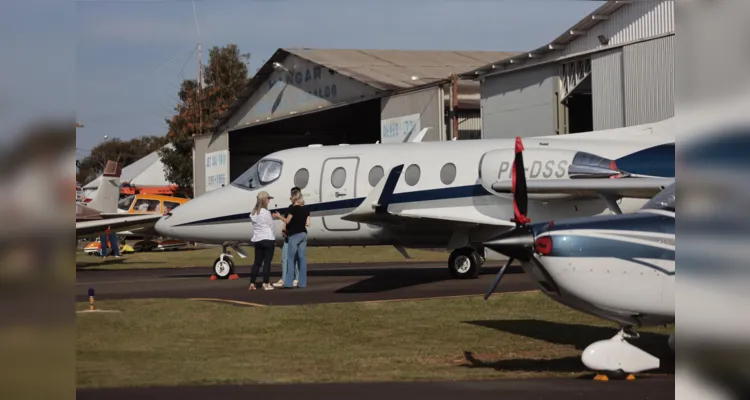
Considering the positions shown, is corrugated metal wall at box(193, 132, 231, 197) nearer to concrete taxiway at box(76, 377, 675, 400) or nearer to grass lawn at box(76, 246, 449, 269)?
grass lawn at box(76, 246, 449, 269)

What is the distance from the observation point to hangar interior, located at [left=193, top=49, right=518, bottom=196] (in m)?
25.3

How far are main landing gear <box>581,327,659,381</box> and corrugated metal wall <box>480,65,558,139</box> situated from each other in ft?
54.3

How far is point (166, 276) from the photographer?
1838 cm

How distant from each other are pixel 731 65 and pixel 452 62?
25002mm

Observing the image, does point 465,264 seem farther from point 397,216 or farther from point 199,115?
point 199,115

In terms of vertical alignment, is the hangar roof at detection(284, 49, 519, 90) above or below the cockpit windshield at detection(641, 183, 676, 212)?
above

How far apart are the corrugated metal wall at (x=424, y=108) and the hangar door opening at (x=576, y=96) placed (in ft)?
13.9

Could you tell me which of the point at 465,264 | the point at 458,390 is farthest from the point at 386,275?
the point at 458,390

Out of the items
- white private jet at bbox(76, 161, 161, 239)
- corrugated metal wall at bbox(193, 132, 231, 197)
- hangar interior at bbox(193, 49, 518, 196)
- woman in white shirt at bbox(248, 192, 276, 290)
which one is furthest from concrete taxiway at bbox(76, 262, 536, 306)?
corrugated metal wall at bbox(193, 132, 231, 197)

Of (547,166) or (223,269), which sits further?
(223,269)

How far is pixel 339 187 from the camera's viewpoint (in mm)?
17109

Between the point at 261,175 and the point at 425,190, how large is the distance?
123 inches

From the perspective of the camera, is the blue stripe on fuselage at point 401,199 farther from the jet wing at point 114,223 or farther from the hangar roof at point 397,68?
the hangar roof at point 397,68

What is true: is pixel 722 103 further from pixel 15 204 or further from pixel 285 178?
pixel 285 178
